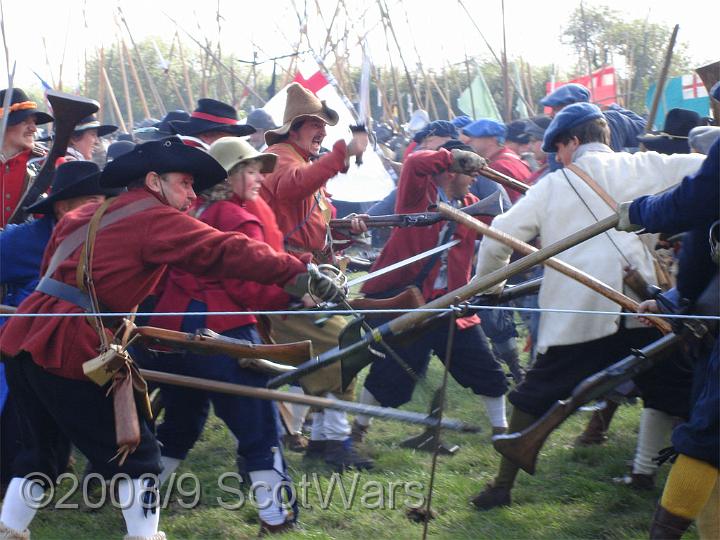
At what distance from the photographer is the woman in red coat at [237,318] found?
174 inches

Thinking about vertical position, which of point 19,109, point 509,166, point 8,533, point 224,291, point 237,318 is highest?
point 19,109

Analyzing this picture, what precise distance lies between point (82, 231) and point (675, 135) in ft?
12.2

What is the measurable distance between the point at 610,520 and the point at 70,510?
8.34 feet

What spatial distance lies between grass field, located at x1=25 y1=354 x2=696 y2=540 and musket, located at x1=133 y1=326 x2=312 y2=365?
0.90 m

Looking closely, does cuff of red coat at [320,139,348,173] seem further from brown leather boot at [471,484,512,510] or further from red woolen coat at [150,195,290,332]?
brown leather boot at [471,484,512,510]

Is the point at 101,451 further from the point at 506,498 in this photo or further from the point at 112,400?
the point at 506,498

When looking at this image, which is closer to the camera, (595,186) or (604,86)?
(595,186)

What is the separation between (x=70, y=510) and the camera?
4.98 metres

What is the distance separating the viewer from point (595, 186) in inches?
173

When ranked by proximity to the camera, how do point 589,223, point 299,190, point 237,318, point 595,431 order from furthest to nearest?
point 595,431 < point 299,190 < point 237,318 < point 589,223

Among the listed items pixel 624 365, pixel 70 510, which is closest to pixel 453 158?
pixel 624 365

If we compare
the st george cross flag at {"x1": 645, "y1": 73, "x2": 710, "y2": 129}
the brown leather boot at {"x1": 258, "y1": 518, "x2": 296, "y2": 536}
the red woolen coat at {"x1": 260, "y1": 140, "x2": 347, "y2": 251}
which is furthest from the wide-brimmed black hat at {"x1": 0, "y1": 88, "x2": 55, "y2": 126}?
the st george cross flag at {"x1": 645, "y1": 73, "x2": 710, "y2": 129}

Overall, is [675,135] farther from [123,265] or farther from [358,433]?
[123,265]

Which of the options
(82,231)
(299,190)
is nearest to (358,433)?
(299,190)
